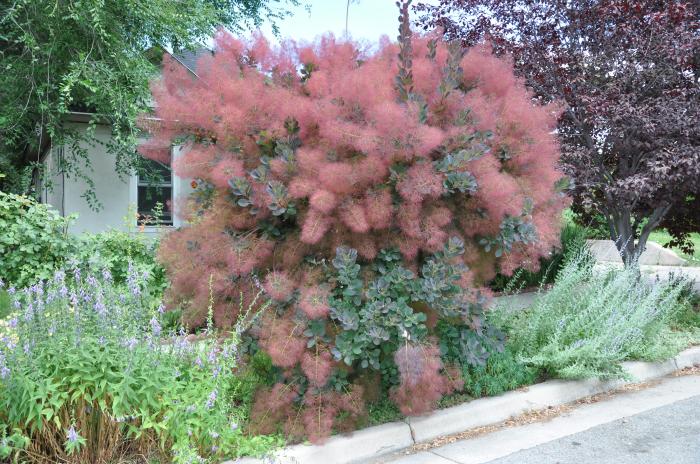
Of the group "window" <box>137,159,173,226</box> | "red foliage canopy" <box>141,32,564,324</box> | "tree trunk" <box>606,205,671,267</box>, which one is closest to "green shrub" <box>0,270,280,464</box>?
"red foliage canopy" <box>141,32,564,324</box>

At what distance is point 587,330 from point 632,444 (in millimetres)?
1211

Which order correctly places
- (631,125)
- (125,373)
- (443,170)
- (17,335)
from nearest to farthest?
(125,373)
(17,335)
(443,170)
(631,125)

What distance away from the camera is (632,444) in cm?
359

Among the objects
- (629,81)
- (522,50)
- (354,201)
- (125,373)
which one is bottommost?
(125,373)

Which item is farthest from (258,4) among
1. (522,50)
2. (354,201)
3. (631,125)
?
(354,201)

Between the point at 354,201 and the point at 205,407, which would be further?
the point at 354,201

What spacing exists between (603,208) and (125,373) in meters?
6.39

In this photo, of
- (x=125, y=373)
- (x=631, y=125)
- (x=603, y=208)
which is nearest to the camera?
(x=125, y=373)

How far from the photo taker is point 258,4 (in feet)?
49.4

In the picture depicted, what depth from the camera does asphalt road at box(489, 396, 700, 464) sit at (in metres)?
3.36

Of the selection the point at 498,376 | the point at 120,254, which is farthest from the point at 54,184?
the point at 498,376

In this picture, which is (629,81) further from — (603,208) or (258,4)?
(258,4)

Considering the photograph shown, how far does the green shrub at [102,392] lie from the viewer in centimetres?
276

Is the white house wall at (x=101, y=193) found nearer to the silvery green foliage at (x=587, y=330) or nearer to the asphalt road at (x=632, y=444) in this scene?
the silvery green foliage at (x=587, y=330)
